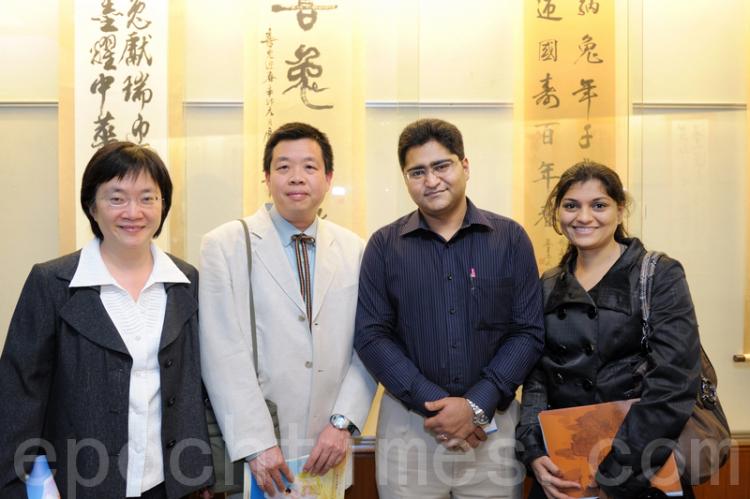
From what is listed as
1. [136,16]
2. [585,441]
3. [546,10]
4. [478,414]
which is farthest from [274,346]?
[546,10]

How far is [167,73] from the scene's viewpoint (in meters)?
2.87

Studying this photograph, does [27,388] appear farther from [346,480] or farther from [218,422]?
[346,480]

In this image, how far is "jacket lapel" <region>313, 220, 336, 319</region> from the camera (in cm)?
206

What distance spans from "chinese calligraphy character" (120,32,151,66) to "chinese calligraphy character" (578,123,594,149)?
204cm

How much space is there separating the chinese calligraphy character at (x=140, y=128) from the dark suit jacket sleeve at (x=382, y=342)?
4.38ft

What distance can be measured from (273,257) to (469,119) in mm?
1435

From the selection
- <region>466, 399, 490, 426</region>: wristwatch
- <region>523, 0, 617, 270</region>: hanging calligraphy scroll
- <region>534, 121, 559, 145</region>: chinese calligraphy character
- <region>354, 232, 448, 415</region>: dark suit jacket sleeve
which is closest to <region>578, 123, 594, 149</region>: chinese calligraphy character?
<region>523, 0, 617, 270</region>: hanging calligraphy scroll

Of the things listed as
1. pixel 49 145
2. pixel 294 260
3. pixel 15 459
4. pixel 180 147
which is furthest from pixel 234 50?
pixel 15 459

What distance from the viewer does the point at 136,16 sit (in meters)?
2.85

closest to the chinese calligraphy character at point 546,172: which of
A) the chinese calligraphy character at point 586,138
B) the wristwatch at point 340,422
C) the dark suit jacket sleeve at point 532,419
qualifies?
the chinese calligraphy character at point 586,138

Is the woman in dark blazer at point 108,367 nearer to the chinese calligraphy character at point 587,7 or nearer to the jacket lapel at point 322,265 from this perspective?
the jacket lapel at point 322,265

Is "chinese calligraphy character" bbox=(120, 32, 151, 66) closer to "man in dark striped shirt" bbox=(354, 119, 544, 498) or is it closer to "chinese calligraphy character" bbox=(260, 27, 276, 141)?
"chinese calligraphy character" bbox=(260, 27, 276, 141)

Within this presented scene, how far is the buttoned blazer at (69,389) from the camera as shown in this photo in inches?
67.0

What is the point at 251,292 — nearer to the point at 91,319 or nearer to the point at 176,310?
the point at 176,310
